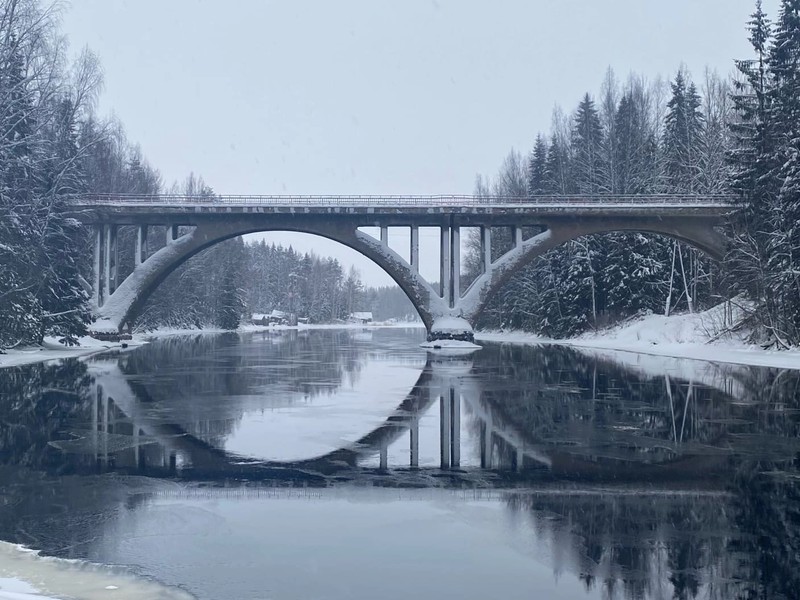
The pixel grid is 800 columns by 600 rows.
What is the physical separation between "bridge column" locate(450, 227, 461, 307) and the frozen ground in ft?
31.4

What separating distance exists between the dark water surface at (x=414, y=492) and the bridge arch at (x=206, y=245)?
30073 mm

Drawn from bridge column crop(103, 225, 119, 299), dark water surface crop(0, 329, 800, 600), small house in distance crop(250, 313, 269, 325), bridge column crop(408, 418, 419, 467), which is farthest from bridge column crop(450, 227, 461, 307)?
small house in distance crop(250, 313, 269, 325)

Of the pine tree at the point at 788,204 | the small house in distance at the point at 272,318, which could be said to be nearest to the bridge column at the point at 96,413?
the pine tree at the point at 788,204

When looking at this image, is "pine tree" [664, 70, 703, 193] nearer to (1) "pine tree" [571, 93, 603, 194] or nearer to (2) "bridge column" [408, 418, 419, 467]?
(1) "pine tree" [571, 93, 603, 194]

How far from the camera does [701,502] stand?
8391mm

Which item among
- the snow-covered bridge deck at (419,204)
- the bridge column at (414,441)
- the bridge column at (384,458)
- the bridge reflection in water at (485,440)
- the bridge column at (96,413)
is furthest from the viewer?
the snow-covered bridge deck at (419,204)

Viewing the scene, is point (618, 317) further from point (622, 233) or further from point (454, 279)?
point (454, 279)

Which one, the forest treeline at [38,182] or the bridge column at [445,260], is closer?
the forest treeline at [38,182]

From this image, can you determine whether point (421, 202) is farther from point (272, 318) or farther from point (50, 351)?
point (272, 318)

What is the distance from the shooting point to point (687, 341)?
4150 centimetres

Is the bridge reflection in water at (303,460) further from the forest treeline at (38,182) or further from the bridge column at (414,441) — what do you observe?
the forest treeline at (38,182)

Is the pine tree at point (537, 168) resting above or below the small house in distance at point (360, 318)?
above

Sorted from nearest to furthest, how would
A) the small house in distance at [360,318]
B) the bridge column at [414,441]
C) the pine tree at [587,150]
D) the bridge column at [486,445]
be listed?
the bridge column at [486,445], the bridge column at [414,441], the pine tree at [587,150], the small house in distance at [360,318]

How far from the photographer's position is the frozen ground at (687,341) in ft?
105
